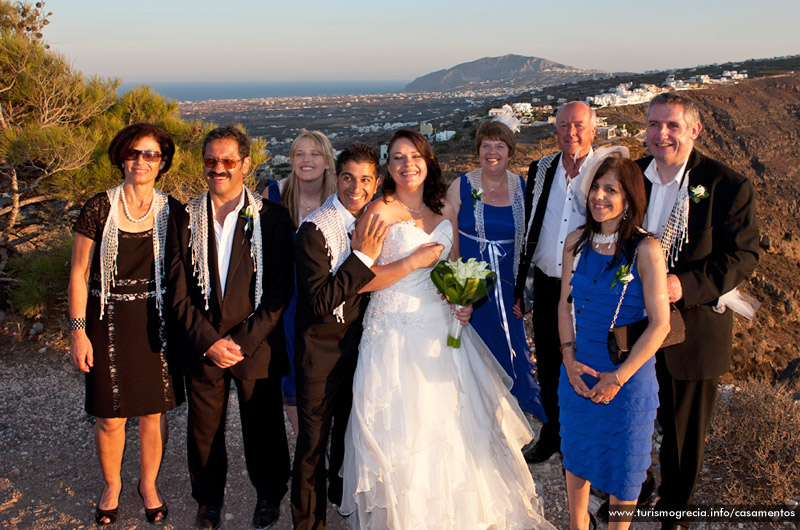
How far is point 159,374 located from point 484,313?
7.56ft

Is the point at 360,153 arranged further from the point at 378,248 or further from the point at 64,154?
the point at 64,154

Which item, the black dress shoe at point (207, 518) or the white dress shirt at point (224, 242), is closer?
the white dress shirt at point (224, 242)

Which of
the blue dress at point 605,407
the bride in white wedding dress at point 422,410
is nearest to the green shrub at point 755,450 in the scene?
the blue dress at point 605,407

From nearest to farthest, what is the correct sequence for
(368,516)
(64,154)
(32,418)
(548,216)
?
(368,516)
(548,216)
(32,418)
(64,154)

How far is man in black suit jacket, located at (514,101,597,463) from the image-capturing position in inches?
145

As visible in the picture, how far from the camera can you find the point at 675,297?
2.83 m

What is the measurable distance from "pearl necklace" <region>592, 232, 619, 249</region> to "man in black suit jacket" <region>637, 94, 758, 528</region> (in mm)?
374

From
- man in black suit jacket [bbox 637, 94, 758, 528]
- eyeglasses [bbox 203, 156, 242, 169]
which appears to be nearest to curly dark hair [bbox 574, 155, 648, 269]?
man in black suit jacket [bbox 637, 94, 758, 528]

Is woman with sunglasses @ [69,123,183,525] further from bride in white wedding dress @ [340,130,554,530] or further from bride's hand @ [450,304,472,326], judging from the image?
bride's hand @ [450,304,472,326]

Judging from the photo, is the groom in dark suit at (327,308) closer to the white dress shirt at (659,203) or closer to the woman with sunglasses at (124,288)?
the woman with sunglasses at (124,288)

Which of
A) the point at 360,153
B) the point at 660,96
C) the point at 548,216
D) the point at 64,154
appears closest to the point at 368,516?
the point at 360,153

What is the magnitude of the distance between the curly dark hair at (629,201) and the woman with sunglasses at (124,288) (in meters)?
2.57

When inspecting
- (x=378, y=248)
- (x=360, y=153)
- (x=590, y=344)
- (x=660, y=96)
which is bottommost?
(x=590, y=344)

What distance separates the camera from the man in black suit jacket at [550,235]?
3.68 m
